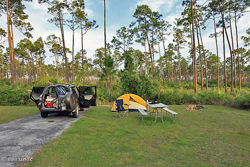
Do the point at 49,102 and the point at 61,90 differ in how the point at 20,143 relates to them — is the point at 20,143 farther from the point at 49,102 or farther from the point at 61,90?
the point at 61,90

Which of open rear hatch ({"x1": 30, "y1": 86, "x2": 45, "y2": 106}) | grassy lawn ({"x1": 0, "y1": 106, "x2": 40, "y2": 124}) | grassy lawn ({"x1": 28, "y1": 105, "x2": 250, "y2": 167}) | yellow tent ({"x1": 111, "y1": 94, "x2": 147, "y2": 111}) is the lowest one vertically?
grassy lawn ({"x1": 28, "y1": 105, "x2": 250, "y2": 167})

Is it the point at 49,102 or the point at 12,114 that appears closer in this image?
the point at 49,102

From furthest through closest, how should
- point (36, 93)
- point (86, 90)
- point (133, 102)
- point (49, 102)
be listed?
point (133, 102) → point (86, 90) → point (36, 93) → point (49, 102)

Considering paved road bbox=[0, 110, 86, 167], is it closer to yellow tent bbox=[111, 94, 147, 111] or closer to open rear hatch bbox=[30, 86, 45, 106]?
open rear hatch bbox=[30, 86, 45, 106]

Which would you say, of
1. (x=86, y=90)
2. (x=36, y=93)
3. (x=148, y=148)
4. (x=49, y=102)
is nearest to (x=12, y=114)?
(x=36, y=93)

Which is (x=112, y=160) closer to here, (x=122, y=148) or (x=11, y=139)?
(x=122, y=148)

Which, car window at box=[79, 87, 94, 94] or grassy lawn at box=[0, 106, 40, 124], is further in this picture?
car window at box=[79, 87, 94, 94]

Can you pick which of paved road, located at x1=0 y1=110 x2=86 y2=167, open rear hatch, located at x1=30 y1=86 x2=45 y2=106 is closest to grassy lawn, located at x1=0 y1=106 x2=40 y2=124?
open rear hatch, located at x1=30 y1=86 x2=45 y2=106

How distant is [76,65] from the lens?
5094cm

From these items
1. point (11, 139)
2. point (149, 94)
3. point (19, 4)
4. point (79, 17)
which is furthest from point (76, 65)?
point (11, 139)

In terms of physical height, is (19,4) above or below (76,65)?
above

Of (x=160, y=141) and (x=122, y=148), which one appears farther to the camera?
(x=160, y=141)

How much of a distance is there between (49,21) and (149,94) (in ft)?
58.3

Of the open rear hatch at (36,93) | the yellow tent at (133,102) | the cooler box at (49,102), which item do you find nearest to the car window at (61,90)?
the cooler box at (49,102)
